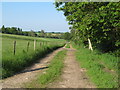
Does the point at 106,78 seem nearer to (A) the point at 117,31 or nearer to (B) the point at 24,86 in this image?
(B) the point at 24,86

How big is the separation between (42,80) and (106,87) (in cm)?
255

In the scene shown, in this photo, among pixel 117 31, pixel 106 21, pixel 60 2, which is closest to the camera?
pixel 106 21

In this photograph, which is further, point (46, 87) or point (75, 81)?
point (75, 81)

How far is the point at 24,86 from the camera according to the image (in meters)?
5.70

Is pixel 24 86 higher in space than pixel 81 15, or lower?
lower

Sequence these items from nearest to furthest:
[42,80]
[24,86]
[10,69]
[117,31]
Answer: [24,86] < [42,80] < [10,69] < [117,31]

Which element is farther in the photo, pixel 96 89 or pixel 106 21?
pixel 106 21

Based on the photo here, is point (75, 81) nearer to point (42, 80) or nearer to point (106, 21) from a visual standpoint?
point (42, 80)

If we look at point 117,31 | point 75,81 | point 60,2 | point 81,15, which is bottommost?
point 75,81

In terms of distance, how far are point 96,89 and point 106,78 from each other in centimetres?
118

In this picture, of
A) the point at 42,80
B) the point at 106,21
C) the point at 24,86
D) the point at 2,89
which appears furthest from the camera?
the point at 106,21

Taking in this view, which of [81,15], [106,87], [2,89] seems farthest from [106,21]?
[2,89]

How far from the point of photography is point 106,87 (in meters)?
5.44

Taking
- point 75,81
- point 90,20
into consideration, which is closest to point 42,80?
point 75,81
